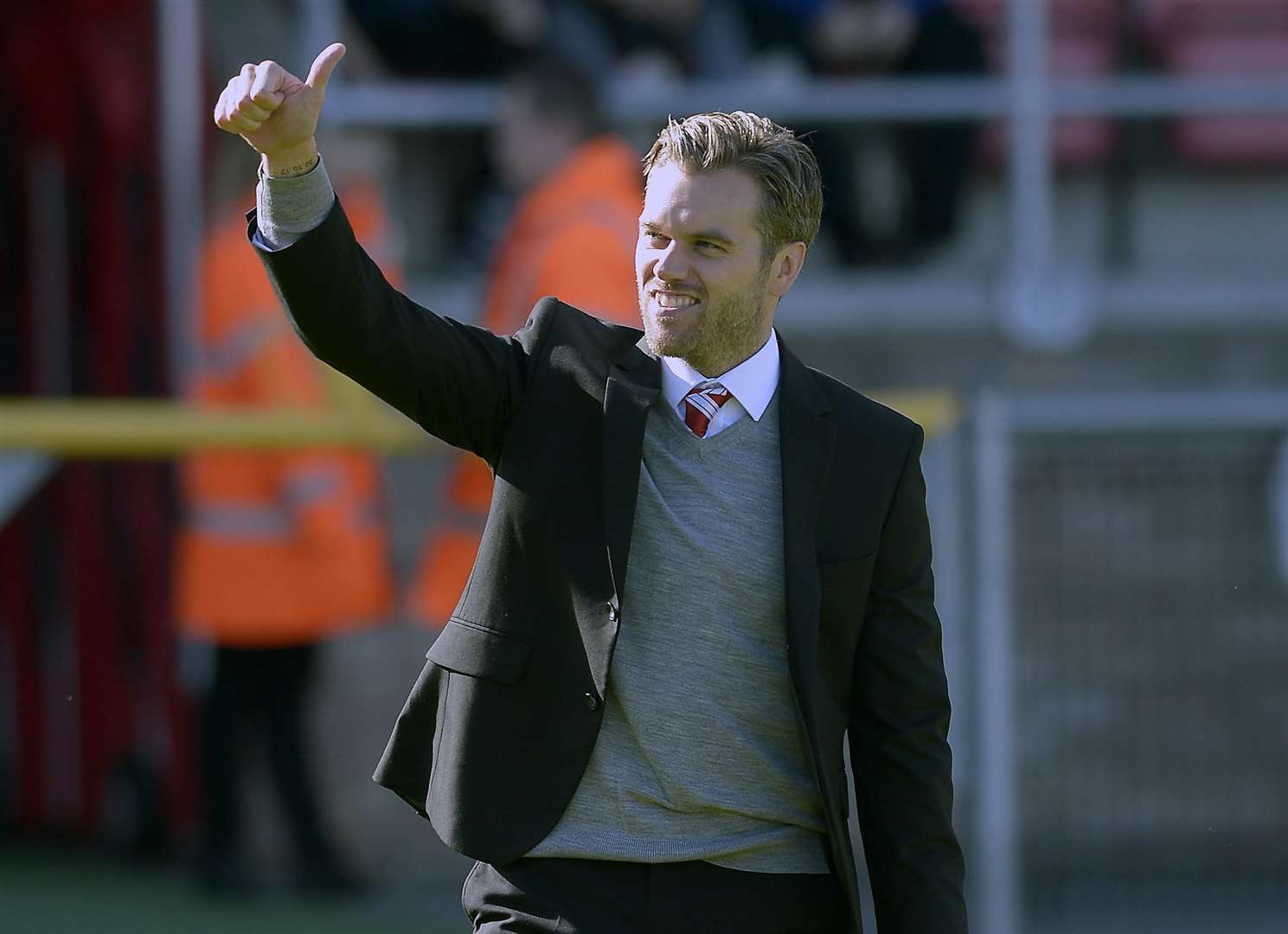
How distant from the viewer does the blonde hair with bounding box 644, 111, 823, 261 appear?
2.56 metres

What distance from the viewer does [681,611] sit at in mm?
2605

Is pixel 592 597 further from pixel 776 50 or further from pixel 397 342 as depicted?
pixel 776 50

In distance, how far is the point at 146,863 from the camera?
629 centimetres

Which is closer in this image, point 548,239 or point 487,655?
point 487,655

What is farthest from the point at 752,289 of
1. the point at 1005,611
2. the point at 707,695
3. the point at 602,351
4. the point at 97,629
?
the point at 97,629

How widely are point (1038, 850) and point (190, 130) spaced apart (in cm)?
339

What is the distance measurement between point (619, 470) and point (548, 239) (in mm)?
2919

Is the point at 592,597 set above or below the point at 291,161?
below

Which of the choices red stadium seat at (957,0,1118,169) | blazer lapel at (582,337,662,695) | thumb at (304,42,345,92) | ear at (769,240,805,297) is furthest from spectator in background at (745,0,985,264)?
thumb at (304,42,345,92)

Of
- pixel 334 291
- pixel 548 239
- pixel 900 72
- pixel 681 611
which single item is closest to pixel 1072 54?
pixel 900 72

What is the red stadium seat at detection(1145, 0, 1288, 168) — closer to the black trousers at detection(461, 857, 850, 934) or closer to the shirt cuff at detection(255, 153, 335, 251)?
the black trousers at detection(461, 857, 850, 934)

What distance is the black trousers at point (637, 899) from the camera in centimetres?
256

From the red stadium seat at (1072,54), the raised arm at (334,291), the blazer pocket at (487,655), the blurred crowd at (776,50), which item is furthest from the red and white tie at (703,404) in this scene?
the red stadium seat at (1072,54)

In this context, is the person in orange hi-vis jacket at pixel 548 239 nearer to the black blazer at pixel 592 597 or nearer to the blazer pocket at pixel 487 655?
the black blazer at pixel 592 597
